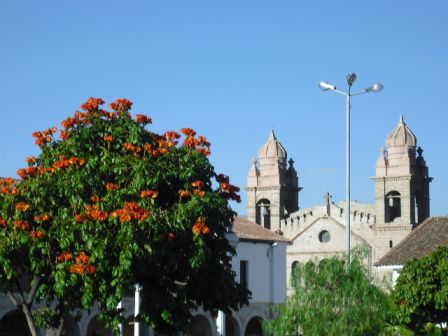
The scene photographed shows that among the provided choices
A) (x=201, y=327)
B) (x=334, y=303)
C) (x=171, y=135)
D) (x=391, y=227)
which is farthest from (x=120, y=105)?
(x=391, y=227)

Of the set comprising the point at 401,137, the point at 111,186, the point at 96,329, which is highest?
the point at 401,137

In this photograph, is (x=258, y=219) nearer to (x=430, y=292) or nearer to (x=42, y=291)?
(x=430, y=292)

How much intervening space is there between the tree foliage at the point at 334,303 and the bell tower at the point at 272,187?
48.6 m

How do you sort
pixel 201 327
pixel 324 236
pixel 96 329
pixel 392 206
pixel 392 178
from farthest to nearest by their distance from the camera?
pixel 324 236
pixel 392 206
pixel 392 178
pixel 201 327
pixel 96 329

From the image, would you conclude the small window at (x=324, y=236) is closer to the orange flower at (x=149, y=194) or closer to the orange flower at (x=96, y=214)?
the orange flower at (x=149, y=194)

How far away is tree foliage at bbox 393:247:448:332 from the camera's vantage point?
26922 millimetres

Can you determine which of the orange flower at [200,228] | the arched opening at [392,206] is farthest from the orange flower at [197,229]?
the arched opening at [392,206]

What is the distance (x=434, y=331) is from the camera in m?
25.8

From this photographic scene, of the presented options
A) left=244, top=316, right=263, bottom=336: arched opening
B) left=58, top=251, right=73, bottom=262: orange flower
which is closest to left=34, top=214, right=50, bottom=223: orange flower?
left=58, top=251, right=73, bottom=262: orange flower

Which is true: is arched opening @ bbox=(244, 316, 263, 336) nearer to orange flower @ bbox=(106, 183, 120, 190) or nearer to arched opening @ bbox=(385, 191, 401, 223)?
arched opening @ bbox=(385, 191, 401, 223)

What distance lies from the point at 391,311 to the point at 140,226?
10954mm

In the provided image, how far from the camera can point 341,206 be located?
8019 centimetres

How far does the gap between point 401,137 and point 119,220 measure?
177 feet

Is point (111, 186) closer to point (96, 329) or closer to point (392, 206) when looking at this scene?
point (96, 329)
